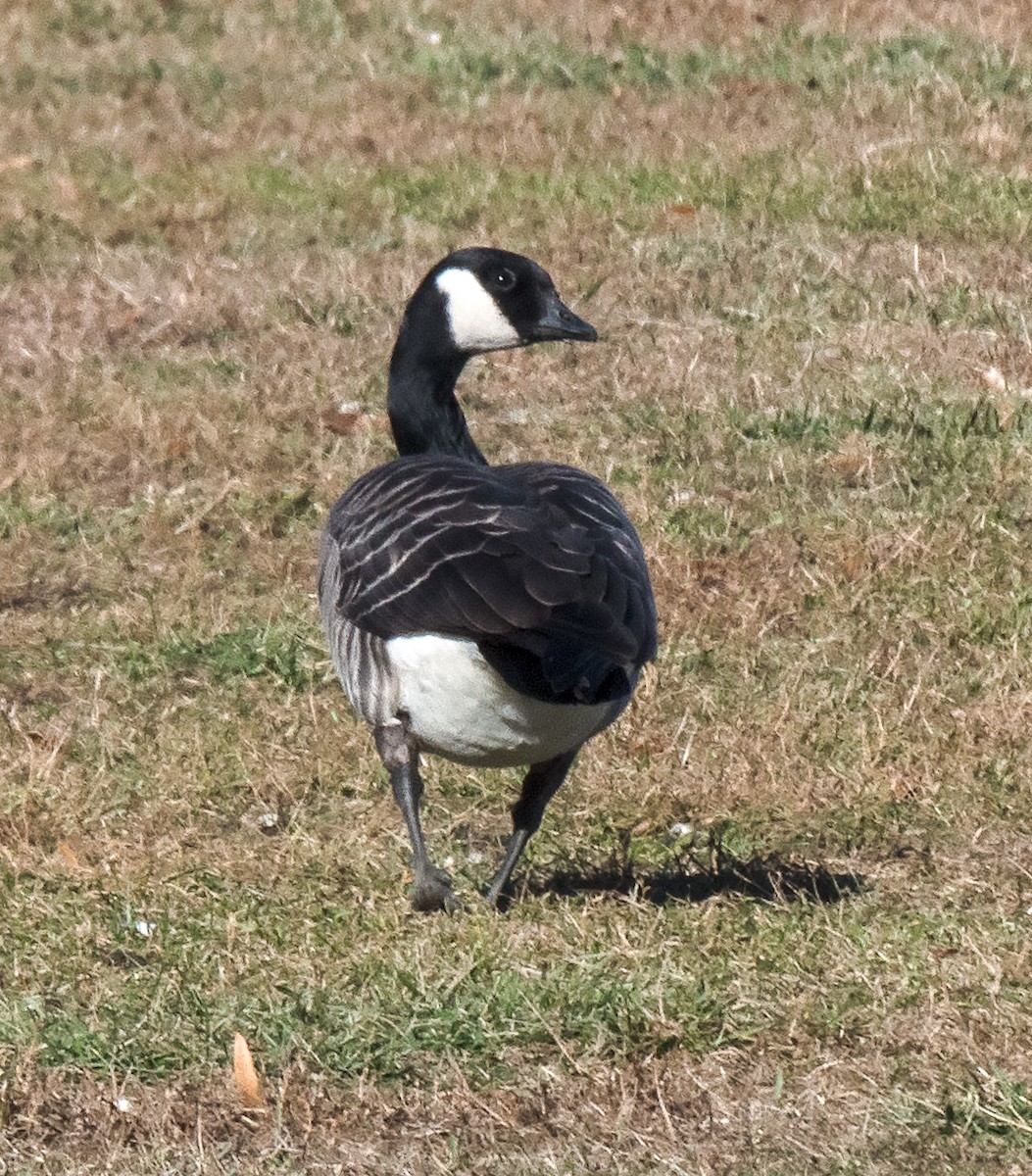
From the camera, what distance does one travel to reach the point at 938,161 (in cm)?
1152

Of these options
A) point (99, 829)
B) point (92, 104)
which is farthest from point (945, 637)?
point (92, 104)

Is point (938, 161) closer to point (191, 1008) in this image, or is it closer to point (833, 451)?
point (833, 451)

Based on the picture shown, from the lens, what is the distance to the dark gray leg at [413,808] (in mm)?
5375

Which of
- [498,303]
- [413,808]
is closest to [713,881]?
[413,808]

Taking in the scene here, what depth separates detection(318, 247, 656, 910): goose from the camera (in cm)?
477

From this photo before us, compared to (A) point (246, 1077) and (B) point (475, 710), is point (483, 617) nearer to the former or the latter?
(B) point (475, 710)

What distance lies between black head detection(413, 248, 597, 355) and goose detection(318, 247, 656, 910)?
0.46m

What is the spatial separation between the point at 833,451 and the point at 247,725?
2942 millimetres

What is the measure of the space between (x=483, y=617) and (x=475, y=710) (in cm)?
35

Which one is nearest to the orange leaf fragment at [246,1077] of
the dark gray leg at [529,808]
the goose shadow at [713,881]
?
the dark gray leg at [529,808]

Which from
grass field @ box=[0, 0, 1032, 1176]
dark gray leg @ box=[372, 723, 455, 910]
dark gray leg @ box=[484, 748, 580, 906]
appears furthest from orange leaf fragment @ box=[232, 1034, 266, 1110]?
dark gray leg @ box=[484, 748, 580, 906]

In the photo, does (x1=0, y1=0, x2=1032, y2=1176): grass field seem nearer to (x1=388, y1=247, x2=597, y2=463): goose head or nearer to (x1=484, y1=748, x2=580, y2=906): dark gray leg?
(x1=484, y1=748, x2=580, y2=906): dark gray leg

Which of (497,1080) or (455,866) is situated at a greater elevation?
(497,1080)

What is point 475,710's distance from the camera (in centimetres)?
506
